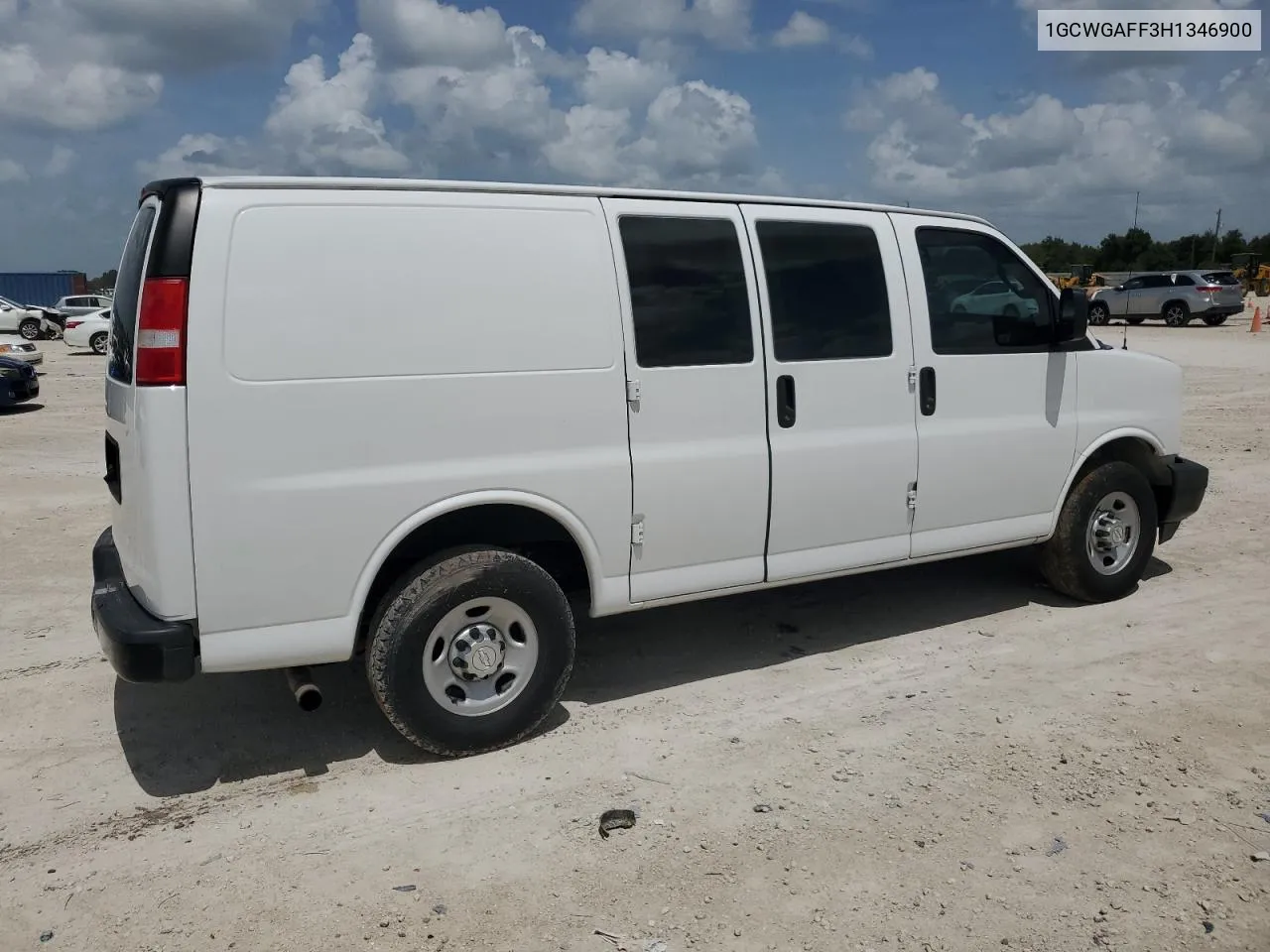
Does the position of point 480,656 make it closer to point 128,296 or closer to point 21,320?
point 128,296

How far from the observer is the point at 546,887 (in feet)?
11.1

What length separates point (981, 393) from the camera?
5.41 m

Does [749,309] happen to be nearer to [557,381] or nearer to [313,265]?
[557,381]

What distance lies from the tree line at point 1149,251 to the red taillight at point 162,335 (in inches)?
2999

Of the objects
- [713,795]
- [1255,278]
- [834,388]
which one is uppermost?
[1255,278]

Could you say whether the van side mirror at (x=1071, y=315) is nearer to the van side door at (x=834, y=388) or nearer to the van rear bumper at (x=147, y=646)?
the van side door at (x=834, y=388)

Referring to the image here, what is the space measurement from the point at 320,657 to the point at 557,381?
1.43 m

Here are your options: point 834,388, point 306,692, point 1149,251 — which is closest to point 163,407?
point 306,692

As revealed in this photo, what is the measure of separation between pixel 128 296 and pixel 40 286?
189 feet

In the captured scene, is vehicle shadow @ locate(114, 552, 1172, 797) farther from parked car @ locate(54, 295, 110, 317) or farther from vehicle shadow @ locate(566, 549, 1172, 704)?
parked car @ locate(54, 295, 110, 317)

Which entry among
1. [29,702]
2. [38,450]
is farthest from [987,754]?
[38,450]

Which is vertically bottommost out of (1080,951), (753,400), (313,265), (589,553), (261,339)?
(1080,951)

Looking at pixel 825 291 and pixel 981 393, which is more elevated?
Result: pixel 825 291

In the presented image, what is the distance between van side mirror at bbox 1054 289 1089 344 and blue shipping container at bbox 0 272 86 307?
5618 centimetres
